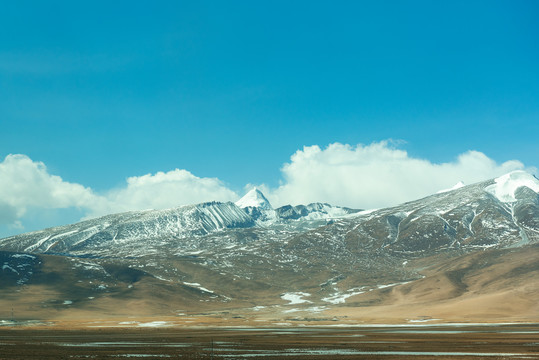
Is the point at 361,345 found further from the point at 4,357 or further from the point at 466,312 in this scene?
the point at 466,312

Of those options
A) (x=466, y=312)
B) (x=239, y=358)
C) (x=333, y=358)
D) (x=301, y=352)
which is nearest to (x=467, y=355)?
(x=333, y=358)

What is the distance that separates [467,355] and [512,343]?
1928 centimetres

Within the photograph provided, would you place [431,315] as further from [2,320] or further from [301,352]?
[2,320]

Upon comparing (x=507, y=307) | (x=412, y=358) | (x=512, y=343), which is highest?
(x=412, y=358)

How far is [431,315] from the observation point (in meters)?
188

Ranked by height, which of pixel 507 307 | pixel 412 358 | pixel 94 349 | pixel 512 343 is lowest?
pixel 507 307

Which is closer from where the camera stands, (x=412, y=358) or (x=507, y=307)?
(x=412, y=358)

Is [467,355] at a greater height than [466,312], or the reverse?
[467,355]

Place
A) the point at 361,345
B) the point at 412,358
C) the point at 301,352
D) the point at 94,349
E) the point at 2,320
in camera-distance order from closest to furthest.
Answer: the point at 412,358 < the point at 301,352 < the point at 94,349 < the point at 361,345 < the point at 2,320

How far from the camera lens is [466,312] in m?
181

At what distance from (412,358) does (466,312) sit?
468ft

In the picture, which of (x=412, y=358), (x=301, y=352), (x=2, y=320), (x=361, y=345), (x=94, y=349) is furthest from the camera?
(x=2, y=320)

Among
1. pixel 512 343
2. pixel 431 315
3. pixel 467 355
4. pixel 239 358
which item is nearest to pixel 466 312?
pixel 431 315

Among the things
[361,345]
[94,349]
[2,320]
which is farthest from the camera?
[2,320]
